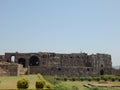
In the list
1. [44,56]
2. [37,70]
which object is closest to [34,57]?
[44,56]

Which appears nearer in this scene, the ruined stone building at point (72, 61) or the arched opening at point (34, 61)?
the ruined stone building at point (72, 61)

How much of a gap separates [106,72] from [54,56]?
36.3 ft

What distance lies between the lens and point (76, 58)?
56656 millimetres

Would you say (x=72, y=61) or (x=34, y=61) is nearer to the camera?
(x=72, y=61)

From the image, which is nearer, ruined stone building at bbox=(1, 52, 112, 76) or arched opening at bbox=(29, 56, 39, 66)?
ruined stone building at bbox=(1, 52, 112, 76)

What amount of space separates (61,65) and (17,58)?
30.4ft

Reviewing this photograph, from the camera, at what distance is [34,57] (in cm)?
5794

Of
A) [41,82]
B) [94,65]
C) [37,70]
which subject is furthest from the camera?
[94,65]

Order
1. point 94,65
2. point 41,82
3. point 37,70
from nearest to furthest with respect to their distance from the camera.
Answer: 1. point 41,82
2. point 37,70
3. point 94,65

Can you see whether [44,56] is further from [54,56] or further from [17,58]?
[17,58]

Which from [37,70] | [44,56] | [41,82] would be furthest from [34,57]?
[41,82]

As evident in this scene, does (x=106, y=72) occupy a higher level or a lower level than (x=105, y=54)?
lower

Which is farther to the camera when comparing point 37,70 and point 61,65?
point 61,65

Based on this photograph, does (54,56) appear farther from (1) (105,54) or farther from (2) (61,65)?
(1) (105,54)
